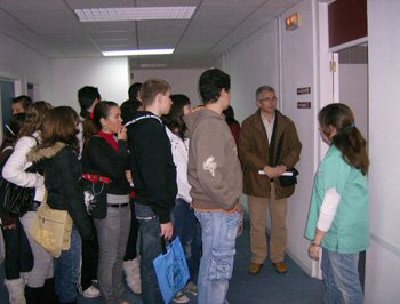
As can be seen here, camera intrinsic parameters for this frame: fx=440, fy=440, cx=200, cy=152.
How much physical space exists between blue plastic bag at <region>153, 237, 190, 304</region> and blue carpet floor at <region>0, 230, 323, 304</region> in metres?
0.84

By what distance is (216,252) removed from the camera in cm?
258

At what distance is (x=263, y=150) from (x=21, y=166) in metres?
2.12

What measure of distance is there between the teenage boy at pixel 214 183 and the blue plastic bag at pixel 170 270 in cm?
15

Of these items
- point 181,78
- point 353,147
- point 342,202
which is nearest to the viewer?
point 353,147

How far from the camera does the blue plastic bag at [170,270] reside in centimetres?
258

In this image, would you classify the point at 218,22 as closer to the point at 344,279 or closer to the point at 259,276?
the point at 259,276

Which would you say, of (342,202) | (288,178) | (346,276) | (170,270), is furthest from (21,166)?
(288,178)

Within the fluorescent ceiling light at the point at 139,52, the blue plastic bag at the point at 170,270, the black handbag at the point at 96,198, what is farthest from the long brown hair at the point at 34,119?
the fluorescent ceiling light at the point at 139,52

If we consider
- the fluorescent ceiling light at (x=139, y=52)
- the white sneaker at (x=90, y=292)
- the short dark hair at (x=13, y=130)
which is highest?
the fluorescent ceiling light at (x=139, y=52)

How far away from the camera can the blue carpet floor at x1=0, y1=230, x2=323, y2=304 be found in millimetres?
3496

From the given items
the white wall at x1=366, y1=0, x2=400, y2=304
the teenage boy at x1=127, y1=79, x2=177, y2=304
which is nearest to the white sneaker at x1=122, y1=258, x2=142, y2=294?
the teenage boy at x1=127, y1=79, x2=177, y2=304

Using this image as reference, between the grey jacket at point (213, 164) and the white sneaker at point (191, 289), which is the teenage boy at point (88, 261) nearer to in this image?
the white sneaker at point (191, 289)

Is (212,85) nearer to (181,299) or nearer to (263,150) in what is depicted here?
(263,150)

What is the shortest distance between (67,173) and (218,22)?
3.17 m
